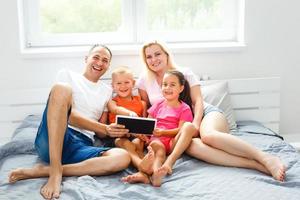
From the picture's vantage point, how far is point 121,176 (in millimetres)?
2010

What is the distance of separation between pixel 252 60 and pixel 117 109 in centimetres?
105

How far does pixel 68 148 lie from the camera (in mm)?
2104

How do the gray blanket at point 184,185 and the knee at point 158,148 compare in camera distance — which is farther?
the knee at point 158,148

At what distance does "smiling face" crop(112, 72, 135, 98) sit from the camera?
245 cm

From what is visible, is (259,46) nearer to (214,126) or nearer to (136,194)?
(214,126)

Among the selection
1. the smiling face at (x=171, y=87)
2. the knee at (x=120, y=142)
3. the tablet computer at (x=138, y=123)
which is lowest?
the knee at (x=120, y=142)

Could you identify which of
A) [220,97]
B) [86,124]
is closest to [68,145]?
[86,124]

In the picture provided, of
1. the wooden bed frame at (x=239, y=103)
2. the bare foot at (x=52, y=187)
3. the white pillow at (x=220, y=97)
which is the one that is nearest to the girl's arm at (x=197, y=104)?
the white pillow at (x=220, y=97)

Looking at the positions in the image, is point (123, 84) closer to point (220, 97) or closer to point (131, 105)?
point (131, 105)

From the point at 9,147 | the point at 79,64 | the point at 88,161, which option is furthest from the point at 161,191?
the point at 79,64

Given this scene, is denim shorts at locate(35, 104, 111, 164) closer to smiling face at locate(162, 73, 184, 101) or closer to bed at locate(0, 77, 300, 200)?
bed at locate(0, 77, 300, 200)

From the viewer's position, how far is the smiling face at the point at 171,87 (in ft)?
7.72

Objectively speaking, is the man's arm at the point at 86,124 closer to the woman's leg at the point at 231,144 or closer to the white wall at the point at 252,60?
the woman's leg at the point at 231,144

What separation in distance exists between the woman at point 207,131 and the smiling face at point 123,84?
0.11 m
